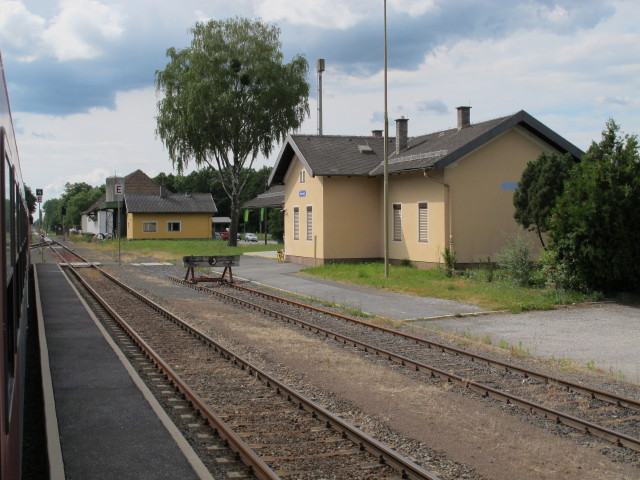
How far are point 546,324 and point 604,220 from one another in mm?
3786

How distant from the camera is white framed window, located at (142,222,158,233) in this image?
6347 centimetres

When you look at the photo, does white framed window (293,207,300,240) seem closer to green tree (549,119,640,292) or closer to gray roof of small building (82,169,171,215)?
green tree (549,119,640,292)

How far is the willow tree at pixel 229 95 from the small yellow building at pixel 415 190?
11861 mm

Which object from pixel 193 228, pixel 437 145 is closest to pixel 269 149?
pixel 437 145

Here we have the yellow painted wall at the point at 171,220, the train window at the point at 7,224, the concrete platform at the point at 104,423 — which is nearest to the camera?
the train window at the point at 7,224

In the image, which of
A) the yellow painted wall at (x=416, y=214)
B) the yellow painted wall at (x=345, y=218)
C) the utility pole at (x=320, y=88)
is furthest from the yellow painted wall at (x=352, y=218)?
the utility pole at (x=320, y=88)

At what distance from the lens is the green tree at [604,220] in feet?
50.3

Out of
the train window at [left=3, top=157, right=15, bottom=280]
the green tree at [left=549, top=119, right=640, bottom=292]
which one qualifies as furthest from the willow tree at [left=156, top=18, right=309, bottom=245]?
the train window at [left=3, top=157, right=15, bottom=280]

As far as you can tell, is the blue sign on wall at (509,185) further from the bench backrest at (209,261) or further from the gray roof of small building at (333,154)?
the bench backrest at (209,261)

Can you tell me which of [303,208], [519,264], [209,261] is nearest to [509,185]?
[519,264]

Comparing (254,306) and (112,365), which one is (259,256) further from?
(112,365)

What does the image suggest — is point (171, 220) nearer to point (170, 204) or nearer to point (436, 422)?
point (170, 204)

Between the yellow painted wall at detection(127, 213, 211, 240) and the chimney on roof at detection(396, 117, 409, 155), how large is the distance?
Result: 3991 cm

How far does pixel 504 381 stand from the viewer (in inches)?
337
